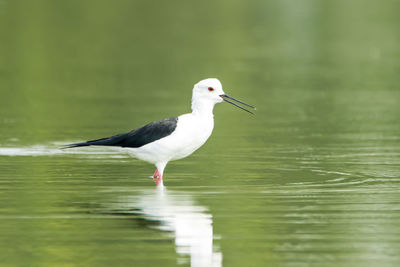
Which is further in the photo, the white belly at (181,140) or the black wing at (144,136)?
the black wing at (144,136)

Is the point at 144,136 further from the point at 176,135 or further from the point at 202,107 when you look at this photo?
the point at 202,107

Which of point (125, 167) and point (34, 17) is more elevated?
point (34, 17)

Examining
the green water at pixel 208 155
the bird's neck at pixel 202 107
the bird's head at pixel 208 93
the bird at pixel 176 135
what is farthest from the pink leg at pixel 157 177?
the bird's head at pixel 208 93

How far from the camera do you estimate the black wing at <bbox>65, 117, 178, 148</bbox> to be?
12.2m

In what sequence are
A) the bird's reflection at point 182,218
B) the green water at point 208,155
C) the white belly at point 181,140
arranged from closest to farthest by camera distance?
the bird's reflection at point 182,218 → the green water at point 208,155 → the white belly at point 181,140

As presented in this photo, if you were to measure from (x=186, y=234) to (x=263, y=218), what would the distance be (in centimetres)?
99

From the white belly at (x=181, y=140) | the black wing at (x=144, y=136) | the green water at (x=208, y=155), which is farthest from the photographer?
the black wing at (x=144, y=136)

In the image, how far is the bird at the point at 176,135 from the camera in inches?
476

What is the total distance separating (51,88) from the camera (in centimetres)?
2295

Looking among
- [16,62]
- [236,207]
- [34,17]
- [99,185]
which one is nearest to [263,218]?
[236,207]

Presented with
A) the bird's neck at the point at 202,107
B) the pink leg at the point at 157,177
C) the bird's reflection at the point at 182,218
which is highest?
the bird's neck at the point at 202,107

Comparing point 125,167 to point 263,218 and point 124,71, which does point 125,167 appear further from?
point 124,71

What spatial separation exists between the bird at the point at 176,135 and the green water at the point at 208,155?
331mm

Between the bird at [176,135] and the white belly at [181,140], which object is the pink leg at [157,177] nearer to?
the bird at [176,135]
